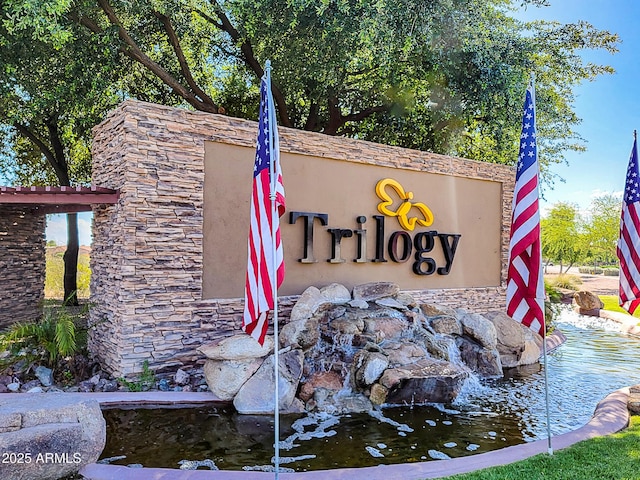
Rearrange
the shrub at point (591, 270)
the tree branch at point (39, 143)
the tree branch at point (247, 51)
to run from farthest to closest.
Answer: the shrub at point (591, 270), the tree branch at point (39, 143), the tree branch at point (247, 51)

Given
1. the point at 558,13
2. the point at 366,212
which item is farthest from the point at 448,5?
the point at 558,13

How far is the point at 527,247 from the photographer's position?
4699 mm

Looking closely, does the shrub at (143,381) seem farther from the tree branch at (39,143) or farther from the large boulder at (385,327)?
the tree branch at (39,143)

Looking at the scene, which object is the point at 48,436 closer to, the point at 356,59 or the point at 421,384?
the point at 421,384

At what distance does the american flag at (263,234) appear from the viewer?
4.36 meters

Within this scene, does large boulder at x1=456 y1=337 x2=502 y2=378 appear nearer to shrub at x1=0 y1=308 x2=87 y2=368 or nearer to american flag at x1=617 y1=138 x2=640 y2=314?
american flag at x1=617 y1=138 x2=640 y2=314

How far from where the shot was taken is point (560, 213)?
99.2 ft

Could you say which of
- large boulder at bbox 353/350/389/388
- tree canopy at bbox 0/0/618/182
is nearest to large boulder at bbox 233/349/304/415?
large boulder at bbox 353/350/389/388

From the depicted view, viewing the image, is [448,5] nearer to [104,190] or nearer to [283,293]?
[283,293]

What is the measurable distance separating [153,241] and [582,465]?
632cm

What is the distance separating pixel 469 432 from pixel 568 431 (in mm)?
1209

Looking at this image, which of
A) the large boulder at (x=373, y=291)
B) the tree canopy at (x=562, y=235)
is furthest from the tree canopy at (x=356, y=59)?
the tree canopy at (x=562, y=235)

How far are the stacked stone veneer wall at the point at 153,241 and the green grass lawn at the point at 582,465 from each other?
16.2ft

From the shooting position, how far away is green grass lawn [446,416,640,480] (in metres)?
4.07
